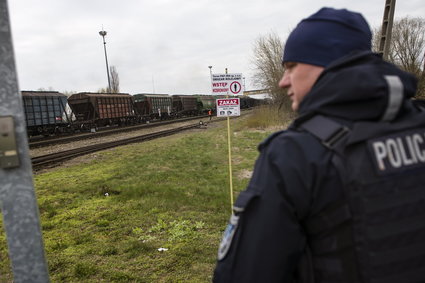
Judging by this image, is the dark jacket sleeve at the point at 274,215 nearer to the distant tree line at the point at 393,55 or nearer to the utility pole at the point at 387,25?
the utility pole at the point at 387,25

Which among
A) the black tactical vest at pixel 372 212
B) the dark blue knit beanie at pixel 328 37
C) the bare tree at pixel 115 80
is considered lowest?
the black tactical vest at pixel 372 212

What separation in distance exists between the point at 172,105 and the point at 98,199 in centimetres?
3579

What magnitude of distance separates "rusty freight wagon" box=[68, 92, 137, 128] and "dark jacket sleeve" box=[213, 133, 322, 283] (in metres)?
26.4

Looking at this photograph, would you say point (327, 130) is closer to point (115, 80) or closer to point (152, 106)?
point (152, 106)

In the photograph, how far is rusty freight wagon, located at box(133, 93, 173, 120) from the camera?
117 feet

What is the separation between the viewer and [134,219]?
5.58m

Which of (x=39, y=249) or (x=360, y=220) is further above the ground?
(x=360, y=220)

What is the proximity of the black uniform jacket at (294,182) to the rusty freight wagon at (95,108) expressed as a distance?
26431 mm

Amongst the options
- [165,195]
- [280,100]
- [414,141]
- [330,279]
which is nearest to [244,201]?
[330,279]

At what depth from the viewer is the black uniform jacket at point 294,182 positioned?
3.79 ft

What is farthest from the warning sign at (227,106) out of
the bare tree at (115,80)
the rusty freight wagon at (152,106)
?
the bare tree at (115,80)

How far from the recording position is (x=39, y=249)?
186cm

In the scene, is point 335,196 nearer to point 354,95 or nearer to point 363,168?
point 363,168

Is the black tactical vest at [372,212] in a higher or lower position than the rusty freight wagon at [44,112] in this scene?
lower
